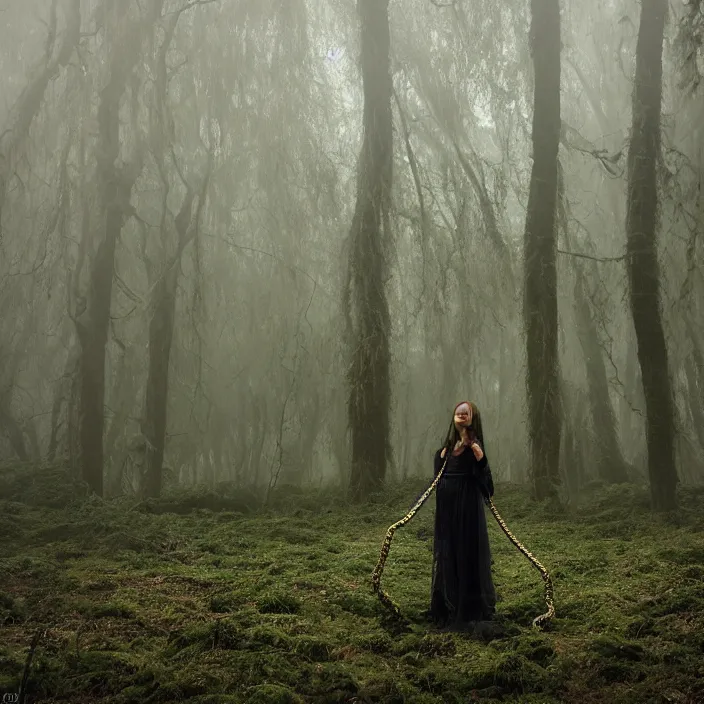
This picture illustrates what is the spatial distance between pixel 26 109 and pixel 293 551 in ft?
24.0

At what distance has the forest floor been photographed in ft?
11.2

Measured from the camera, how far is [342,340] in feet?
32.0

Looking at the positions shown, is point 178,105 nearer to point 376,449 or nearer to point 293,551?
point 376,449

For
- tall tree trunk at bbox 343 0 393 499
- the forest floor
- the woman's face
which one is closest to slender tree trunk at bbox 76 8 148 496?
the forest floor

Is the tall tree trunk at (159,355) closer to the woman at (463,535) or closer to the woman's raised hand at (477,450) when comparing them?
the woman at (463,535)

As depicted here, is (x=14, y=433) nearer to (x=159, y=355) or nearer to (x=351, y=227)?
(x=159, y=355)

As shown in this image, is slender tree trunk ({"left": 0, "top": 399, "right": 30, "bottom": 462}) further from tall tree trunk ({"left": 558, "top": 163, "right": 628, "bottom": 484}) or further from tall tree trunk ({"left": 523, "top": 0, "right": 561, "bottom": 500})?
tall tree trunk ({"left": 558, "top": 163, "right": 628, "bottom": 484})

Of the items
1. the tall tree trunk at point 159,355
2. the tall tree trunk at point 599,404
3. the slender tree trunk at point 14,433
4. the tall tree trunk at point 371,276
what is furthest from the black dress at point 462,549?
the slender tree trunk at point 14,433

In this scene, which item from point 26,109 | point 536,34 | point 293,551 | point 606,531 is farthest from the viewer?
point 26,109

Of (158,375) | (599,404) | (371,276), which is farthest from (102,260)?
(599,404)

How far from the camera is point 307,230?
1252cm

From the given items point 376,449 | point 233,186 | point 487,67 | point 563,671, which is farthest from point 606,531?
point 233,186

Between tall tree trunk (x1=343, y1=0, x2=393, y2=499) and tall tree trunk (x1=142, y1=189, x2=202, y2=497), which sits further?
tall tree trunk (x1=142, y1=189, x2=202, y2=497)

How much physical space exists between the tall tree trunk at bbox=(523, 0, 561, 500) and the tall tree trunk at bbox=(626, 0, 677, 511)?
0.99 m
